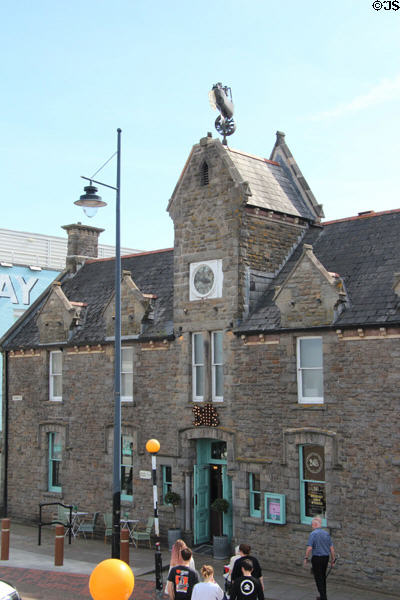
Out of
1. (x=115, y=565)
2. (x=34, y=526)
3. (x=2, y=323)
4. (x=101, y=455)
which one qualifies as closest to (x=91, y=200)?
(x=101, y=455)

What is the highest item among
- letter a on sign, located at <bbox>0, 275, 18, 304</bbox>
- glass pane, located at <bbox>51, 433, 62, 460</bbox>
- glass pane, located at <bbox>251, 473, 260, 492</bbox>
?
letter a on sign, located at <bbox>0, 275, 18, 304</bbox>

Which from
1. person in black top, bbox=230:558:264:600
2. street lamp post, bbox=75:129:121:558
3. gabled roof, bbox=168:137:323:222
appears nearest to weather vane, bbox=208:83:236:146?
gabled roof, bbox=168:137:323:222

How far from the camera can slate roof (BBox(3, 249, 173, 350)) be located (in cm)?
2239

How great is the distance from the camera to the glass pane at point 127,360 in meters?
22.5

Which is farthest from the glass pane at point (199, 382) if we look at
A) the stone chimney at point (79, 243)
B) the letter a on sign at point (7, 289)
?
the letter a on sign at point (7, 289)

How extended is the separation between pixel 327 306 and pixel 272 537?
6097 mm

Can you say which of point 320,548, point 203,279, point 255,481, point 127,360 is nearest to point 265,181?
point 203,279

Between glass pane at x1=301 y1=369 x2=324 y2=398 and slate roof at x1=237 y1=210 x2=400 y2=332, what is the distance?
4.70 ft

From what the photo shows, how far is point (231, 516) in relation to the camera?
19.7m

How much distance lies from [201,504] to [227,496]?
974mm

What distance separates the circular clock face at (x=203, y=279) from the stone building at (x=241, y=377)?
5 centimetres

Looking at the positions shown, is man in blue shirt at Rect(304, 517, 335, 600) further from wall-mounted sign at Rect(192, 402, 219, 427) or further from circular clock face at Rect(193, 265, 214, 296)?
circular clock face at Rect(193, 265, 214, 296)

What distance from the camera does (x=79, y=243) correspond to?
2883 centimetres

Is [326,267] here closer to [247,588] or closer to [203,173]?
[203,173]
